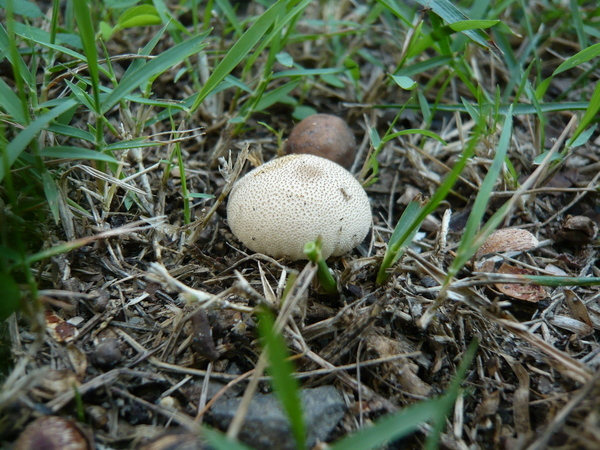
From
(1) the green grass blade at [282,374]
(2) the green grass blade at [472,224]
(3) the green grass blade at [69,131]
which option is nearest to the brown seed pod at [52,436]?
(1) the green grass blade at [282,374]

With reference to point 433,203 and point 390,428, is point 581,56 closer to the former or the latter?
point 433,203

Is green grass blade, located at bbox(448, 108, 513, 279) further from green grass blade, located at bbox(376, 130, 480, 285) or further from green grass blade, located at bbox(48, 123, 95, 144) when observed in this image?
green grass blade, located at bbox(48, 123, 95, 144)

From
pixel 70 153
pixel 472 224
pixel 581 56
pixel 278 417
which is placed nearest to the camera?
pixel 278 417

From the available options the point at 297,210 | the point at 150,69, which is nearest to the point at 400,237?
the point at 297,210

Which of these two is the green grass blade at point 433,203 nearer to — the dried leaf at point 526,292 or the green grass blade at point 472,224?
the green grass blade at point 472,224

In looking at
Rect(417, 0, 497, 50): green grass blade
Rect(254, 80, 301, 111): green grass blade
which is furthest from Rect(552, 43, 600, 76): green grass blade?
Rect(254, 80, 301, 111): green grass blade

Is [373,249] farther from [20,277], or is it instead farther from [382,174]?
[20,277]

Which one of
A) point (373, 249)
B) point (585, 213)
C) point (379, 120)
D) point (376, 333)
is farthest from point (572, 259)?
point (379, 120)

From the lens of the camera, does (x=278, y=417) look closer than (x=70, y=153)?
Yes
